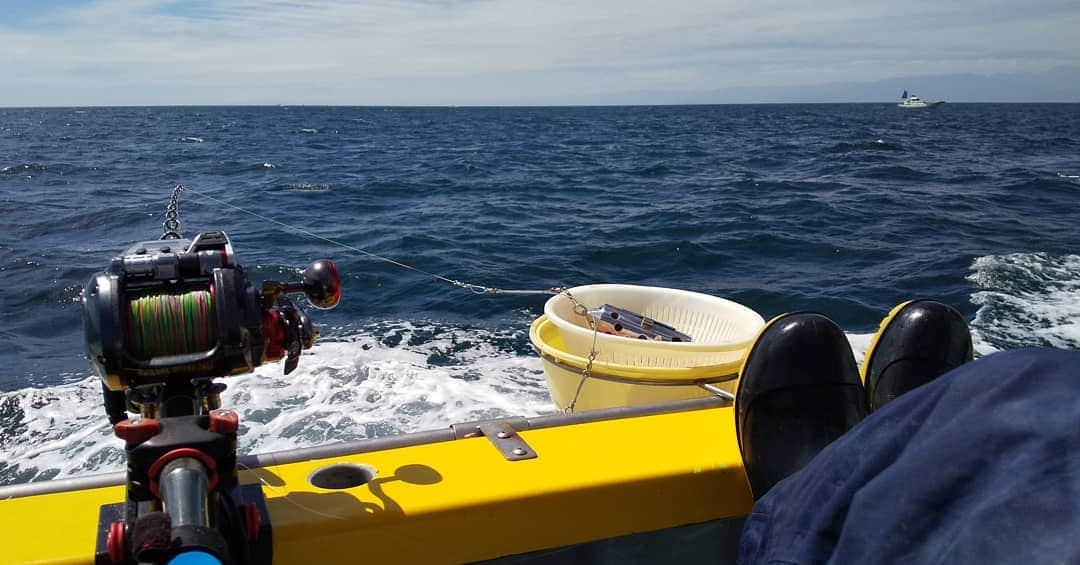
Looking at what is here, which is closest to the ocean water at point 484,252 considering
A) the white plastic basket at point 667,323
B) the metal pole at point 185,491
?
the white plastic basket at point 667,323

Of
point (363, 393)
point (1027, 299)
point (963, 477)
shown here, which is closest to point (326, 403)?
point (363, 393)

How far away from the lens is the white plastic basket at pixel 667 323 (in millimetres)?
2754

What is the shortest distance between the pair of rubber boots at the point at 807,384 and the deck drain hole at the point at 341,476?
0.81 m

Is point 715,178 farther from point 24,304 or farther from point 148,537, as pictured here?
point 148,537

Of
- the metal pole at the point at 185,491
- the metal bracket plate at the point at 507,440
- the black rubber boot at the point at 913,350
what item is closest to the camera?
the metal pole at the point at 185,491

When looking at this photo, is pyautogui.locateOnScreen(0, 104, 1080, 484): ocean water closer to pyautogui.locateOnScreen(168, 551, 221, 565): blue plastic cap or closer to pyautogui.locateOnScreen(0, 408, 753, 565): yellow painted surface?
pyautogui.locateOnScreen(0, 408, 753, 565): yellow painted surface

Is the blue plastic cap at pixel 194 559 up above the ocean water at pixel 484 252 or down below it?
above

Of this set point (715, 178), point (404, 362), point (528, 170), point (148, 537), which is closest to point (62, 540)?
point (148, 537)

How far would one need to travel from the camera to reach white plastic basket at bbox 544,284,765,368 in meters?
2.75

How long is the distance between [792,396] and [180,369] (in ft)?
4.05

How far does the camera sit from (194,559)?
92 centimetres

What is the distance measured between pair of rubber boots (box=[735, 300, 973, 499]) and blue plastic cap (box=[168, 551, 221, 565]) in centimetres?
114

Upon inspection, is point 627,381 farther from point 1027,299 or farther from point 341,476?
point 1027,299

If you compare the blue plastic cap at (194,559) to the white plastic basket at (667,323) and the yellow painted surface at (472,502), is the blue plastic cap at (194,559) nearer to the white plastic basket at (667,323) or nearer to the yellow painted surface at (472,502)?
the yellow painted surface at (472,502)
